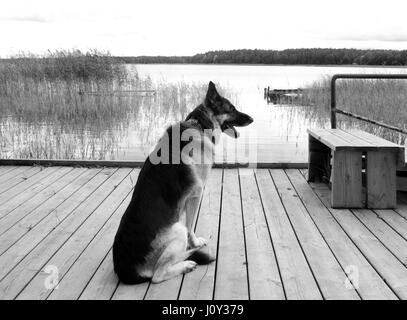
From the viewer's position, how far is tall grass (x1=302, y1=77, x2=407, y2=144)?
10633 mm

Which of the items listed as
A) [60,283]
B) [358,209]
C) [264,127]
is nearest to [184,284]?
[60,283]

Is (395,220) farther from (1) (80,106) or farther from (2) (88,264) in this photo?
(1) (80,106)

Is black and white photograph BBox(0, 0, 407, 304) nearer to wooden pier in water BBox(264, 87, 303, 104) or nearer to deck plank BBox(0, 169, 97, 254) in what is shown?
deck plank BBox(0, 169, 97, 254)

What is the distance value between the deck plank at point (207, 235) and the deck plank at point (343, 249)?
0.80m

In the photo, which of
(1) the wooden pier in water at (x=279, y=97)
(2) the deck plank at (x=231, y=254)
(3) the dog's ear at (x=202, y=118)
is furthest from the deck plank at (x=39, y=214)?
(1) the wooden pier in water at (x=279, y=97)

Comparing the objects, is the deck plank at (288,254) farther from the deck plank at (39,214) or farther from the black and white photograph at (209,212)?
the deck plank at (39,214)

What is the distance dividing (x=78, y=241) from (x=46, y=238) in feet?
0.83

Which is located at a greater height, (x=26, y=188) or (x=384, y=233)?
(x=26, y=188)

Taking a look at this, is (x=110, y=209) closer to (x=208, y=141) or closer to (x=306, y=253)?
(x=208, y=141)

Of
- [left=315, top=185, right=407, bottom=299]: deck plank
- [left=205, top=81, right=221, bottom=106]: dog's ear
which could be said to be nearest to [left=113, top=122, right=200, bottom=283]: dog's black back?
[left=205, top=81, right=221, bottom=106]: dog's ear

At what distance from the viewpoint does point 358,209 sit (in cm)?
432

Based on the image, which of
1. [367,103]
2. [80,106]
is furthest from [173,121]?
[367,103]

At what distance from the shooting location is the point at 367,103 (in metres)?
12.0

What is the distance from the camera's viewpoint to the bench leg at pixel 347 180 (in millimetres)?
4305
